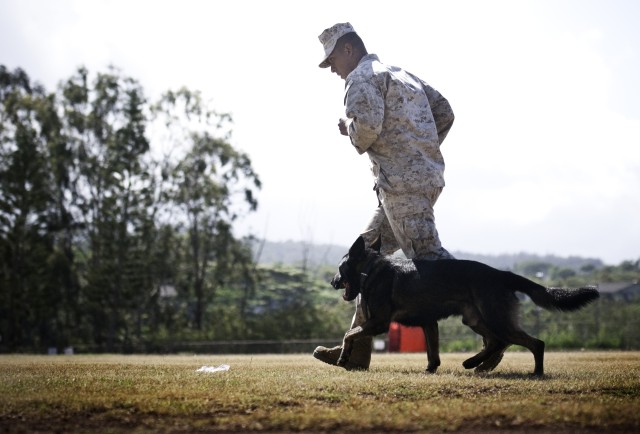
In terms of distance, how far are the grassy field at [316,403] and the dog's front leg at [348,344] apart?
790 mm

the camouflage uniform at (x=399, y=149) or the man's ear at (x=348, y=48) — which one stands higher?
the man's ear at (x=348, y=48)

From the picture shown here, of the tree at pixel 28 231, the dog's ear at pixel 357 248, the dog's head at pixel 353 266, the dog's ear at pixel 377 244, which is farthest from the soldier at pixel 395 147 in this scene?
the tree at pixel 28 231

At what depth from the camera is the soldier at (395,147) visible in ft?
22.9

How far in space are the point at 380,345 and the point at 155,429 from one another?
19.2 meters

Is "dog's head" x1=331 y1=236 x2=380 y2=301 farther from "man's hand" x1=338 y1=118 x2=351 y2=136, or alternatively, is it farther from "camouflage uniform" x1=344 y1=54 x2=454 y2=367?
"man's hand" x1=338 y1=118 x2=351 y2=136

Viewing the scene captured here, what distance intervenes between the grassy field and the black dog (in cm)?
47

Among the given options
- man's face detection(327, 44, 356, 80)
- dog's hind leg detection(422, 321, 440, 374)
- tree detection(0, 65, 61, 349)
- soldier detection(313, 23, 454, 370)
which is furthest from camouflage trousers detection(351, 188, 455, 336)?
tree detection(0, 65, 61, 349)

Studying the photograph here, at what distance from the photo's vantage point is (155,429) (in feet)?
13.1

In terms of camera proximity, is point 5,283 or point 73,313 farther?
point 73,313

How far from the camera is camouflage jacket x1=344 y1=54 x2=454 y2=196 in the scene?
6.98 meters

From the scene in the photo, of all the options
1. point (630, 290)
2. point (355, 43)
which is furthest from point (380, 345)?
point (630, 290)

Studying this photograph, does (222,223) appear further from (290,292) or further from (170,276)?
(290,292)

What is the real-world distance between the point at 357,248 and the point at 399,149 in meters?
0.99

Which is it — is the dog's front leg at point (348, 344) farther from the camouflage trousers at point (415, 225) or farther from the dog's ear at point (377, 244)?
the dog's ear at point (377, 244)
